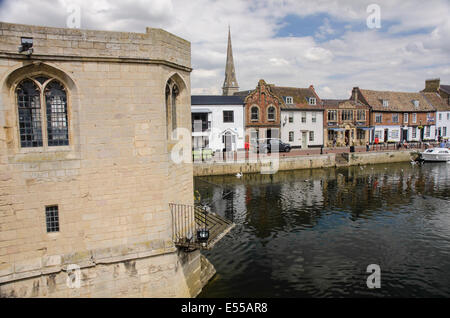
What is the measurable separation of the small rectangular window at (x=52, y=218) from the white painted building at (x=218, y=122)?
1272 inches

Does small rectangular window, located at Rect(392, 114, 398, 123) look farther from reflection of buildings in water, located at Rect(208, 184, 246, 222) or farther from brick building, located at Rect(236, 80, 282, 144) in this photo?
reflection of buildings in water, located at Rect(208, 184, 246, 222)

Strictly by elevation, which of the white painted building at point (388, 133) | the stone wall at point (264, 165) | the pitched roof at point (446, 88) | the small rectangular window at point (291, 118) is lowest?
the stone wall at point (264, 165)

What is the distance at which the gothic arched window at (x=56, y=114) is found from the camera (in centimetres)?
937

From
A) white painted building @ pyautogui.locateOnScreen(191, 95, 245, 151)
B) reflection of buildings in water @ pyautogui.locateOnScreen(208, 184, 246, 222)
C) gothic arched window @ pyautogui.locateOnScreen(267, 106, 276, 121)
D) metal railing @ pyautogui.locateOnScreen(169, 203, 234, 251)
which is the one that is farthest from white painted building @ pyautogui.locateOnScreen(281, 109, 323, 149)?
metal railing @ pyautogui.locateOnScreen(169, 203, 234, 251)

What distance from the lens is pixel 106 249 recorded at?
1000 cm

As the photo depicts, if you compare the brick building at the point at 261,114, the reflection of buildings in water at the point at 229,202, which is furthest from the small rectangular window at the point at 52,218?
the brick building at the point at 261,114

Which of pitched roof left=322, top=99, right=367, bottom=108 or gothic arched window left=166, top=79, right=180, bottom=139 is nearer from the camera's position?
gothic arched window left=166, top=79, right=180, bottom=139

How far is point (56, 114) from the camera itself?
9.46 m

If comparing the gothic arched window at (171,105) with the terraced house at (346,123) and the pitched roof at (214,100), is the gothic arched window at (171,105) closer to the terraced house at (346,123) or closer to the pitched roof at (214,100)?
the pitched roof at (214,100)

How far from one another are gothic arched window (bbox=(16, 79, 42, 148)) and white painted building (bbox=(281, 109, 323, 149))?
43.1 metres

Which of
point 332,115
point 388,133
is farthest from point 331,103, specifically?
point 388,133

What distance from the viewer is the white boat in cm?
4647

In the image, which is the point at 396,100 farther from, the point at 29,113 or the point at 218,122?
the point at 29,113
